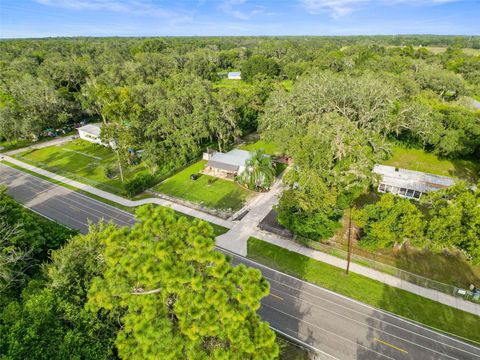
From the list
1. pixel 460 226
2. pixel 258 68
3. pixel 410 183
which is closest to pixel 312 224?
pixel 460 226

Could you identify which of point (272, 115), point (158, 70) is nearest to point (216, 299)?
point (272, 115)

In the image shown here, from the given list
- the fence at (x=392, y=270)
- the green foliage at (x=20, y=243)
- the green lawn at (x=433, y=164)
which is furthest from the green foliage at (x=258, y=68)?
the green foliage at (x=20, y=243)

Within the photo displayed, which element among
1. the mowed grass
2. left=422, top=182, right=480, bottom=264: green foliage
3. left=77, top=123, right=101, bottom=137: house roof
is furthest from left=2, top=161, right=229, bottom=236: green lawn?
left=422, top=182, right=480, bottom=264: green foliage

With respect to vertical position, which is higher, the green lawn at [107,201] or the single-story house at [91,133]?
the single-story house at [91,133]

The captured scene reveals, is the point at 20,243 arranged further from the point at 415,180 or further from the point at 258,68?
the point at 258,68

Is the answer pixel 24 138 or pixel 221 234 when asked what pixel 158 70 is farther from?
pixel 221 234

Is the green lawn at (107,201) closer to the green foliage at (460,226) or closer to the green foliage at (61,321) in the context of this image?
the green foliage at (61,321)
